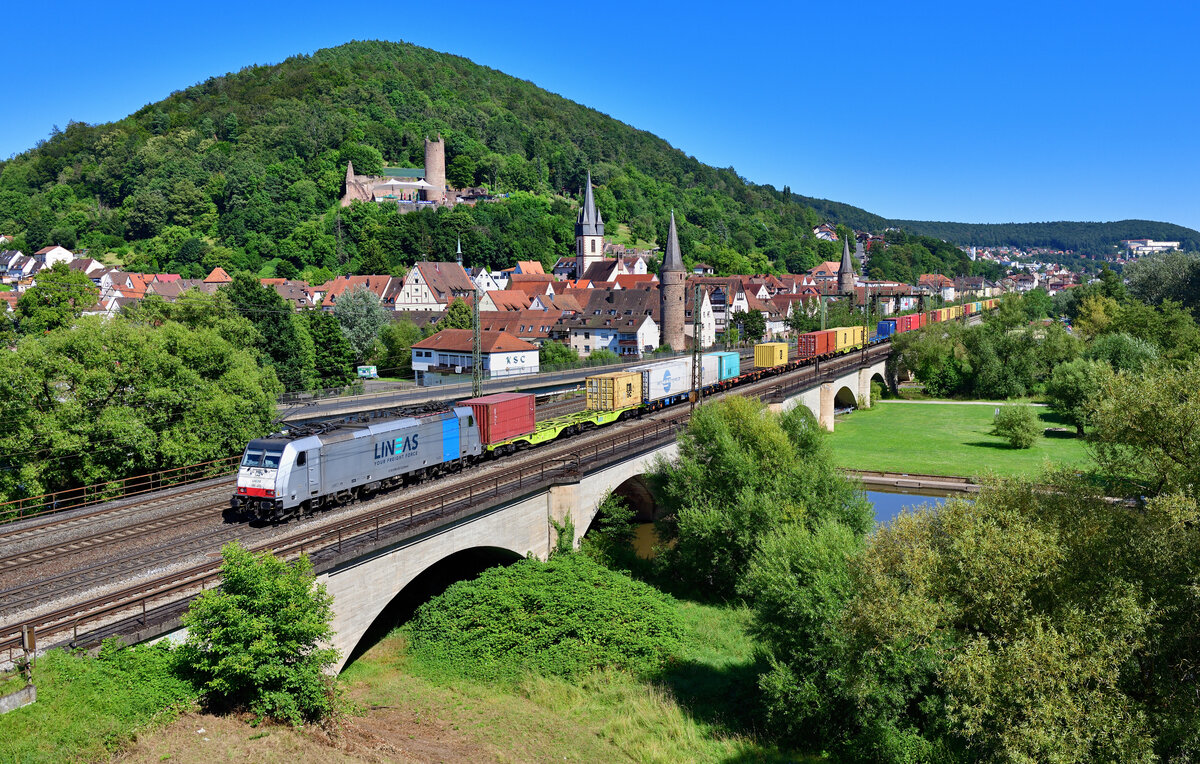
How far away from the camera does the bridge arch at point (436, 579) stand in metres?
28.2

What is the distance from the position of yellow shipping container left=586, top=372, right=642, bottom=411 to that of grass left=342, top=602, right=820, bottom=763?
18939 millimetres

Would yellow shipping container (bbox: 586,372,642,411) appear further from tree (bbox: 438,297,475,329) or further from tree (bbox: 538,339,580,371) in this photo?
tree (bbox: 438,297,475,329)

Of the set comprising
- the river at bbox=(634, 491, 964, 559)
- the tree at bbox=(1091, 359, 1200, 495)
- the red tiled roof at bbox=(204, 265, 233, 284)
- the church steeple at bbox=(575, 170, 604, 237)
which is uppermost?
the church steeple at bbox=(575, 170, 604, 237)

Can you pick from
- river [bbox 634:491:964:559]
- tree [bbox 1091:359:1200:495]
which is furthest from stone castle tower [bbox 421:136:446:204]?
tree [bbox 1091:359:1200:495]

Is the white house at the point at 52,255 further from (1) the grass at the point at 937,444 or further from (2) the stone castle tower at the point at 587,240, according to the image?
(1) the grass at the point at 937,444

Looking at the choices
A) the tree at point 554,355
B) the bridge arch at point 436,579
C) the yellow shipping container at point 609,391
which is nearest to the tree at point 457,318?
the tree at point 554,355

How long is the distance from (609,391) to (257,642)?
28.3m

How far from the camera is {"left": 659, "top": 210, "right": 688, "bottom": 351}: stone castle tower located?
311ft

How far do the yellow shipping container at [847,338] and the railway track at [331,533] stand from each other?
45.2 m

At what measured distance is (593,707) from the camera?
2331 cm

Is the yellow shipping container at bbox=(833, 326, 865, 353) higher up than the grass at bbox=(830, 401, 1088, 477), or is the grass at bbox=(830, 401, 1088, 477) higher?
the yellow shipping container at bbox=(833, 326, 865, 353)

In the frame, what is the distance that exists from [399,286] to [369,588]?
102 metres

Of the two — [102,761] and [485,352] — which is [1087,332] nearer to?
[485,352]

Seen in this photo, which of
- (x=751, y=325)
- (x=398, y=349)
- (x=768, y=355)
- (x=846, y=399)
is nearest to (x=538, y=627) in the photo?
(x=768, y=355)
